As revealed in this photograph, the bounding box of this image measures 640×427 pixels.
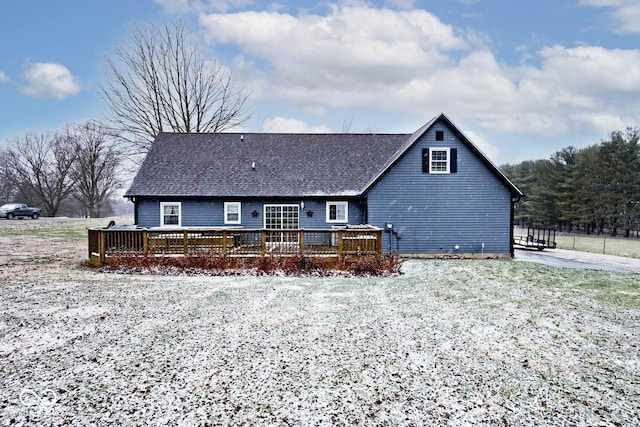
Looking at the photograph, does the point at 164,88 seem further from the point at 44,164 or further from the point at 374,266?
the point at 44,164

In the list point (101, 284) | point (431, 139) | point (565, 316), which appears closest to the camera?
point (565, 316)

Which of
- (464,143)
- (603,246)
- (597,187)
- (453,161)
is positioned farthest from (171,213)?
(597,187)

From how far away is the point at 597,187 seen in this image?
1735 inches

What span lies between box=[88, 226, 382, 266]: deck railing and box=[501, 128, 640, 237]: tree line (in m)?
40.8

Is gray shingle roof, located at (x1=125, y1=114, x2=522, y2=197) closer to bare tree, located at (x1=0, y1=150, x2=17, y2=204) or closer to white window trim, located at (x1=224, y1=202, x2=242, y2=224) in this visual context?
white window trim, located at (x1=224, y1=202, x2=242, y2=224)

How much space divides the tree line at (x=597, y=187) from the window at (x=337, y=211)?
121 ft

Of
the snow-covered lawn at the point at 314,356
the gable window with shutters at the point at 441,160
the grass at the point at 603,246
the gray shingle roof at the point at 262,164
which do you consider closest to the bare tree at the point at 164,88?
the gray shingle roof at the point at 262,164

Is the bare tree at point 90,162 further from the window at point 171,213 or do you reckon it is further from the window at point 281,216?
the window at point 281,216

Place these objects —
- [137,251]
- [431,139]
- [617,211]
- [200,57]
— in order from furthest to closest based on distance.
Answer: [617,211], [200,57], [431,139], [137,251]

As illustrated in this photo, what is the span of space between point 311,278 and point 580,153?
5290 cm

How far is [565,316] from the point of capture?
23.9ft

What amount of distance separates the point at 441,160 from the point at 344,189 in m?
4.66

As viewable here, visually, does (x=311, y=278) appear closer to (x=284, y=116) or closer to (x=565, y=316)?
(x=565, y=316)

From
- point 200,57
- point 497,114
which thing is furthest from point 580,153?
point 200,57
